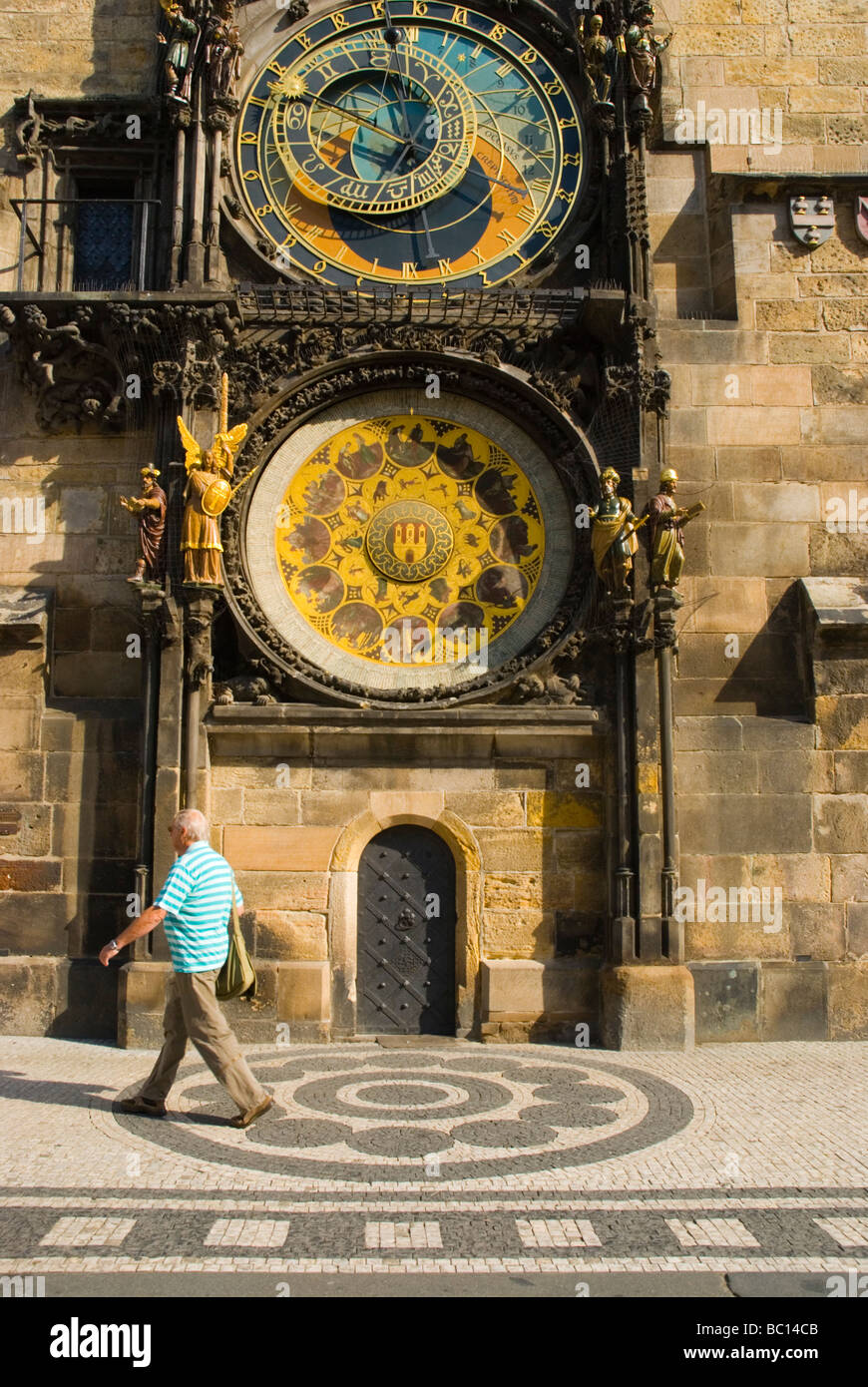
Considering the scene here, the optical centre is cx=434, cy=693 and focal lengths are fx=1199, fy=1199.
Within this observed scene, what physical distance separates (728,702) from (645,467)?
2246mm

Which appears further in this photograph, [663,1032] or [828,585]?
[828,585]

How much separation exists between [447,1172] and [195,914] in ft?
6.57

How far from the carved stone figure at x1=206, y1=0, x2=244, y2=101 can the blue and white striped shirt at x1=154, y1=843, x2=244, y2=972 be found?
7.77 m

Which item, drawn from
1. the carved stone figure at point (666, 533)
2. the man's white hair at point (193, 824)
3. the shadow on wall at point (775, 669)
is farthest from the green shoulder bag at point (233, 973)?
the shadow on wall at point (775, 669)

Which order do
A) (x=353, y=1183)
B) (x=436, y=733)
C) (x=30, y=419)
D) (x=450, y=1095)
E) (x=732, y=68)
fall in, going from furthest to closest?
(x=732, y=68), (x=30, y=419), (x=436, y=733), (x=450, y=1095), (x=353, y=1183)

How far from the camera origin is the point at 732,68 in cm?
1211

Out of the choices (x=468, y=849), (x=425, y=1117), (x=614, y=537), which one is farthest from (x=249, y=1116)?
(x=614, y=537)

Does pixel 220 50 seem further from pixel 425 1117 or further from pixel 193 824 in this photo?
pixel 425 1117

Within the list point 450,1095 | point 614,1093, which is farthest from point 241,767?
point 614,1093

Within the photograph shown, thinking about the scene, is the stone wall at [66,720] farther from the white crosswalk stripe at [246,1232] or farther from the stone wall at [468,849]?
the white crosswalk stripe at [246,1232]

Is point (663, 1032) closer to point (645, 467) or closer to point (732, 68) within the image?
point (645, 467)

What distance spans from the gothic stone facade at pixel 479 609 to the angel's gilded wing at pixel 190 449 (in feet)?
0.66

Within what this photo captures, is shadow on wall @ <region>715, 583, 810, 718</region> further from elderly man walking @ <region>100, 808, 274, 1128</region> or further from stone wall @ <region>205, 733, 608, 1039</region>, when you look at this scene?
elderly man walking @ <region>100, 808, 274, 1128</region>

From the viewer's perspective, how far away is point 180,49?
436 inches
